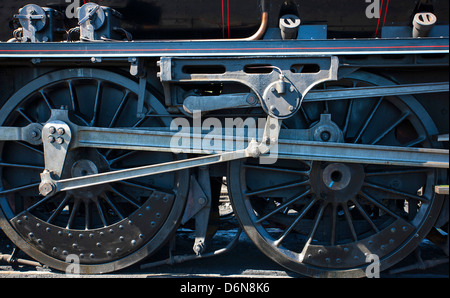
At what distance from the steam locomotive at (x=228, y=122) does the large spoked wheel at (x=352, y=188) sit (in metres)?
0.01

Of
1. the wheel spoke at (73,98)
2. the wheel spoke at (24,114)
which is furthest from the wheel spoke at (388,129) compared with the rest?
the wheel spoke at (24,114)

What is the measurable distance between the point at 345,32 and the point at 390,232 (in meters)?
1.65

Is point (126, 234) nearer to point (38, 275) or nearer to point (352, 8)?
point (38, 275)

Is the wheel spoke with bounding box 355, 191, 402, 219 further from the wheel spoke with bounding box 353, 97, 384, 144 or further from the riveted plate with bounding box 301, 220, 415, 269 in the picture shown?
the wheel spoke with bounding box 353, 97, 384, 144

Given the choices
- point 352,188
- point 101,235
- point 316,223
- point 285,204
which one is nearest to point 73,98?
point 101,235

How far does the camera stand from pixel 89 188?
3117 millimetres

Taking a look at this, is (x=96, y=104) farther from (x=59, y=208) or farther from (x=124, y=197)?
(x=59, y=208)

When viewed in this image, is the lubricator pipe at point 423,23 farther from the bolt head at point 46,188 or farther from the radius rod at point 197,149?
the bolt head at point 46,188

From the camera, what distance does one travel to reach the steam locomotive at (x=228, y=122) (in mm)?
→ 2752

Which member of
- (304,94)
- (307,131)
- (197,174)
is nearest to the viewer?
(304,94)

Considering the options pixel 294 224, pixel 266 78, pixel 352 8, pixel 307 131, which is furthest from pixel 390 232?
pixel 352 8

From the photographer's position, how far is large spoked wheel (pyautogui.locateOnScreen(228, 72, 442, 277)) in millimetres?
2951

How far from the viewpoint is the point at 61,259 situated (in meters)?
3.16

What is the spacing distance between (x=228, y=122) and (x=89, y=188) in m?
1.29
